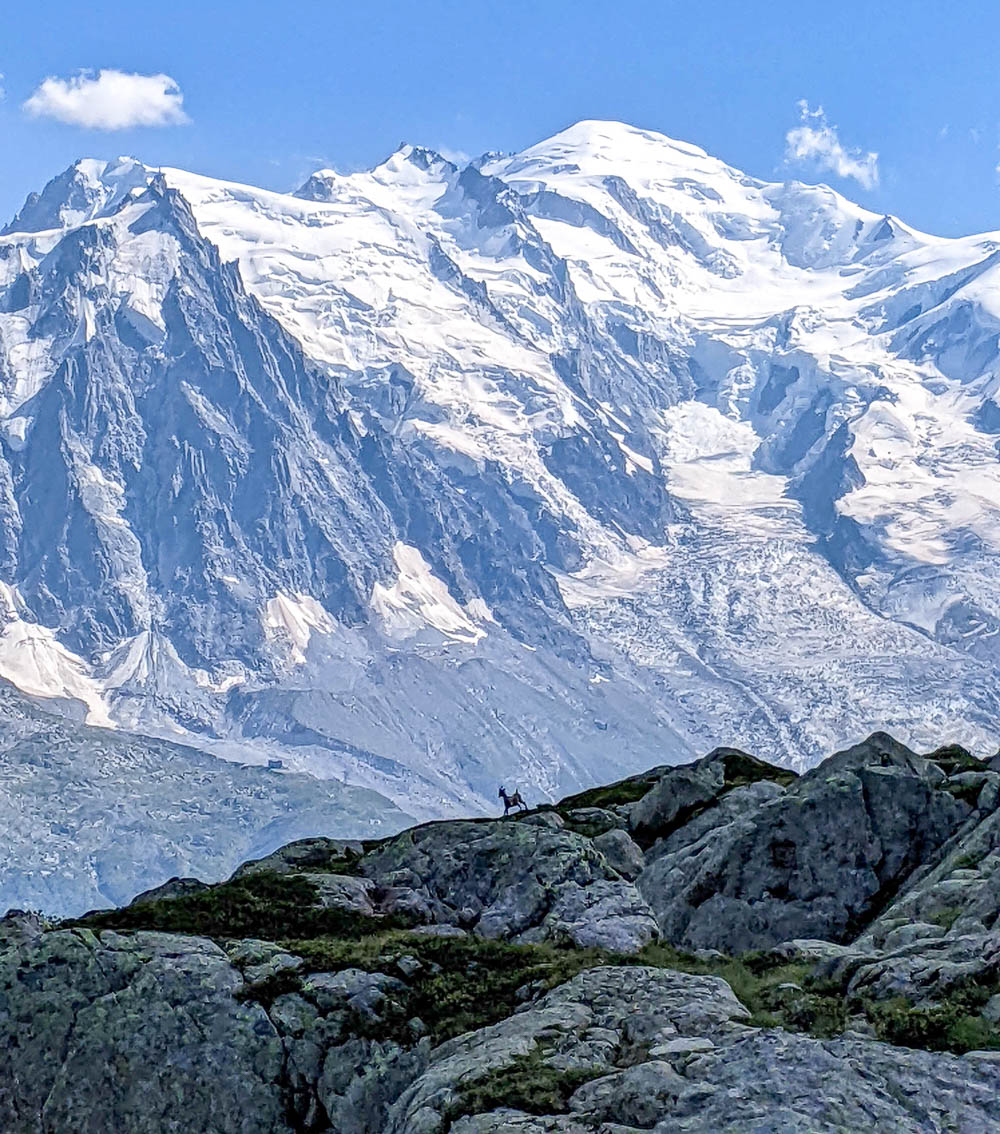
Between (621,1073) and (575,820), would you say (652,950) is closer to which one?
(621,1073)

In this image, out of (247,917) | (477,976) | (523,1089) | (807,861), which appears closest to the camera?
(523,1089)

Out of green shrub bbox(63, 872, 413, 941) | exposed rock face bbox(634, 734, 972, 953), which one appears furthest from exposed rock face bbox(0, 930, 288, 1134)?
exposed rock face bbox(634, 734, 972, 953)

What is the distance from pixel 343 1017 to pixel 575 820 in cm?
3794

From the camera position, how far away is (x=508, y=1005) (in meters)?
31.2

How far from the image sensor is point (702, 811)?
6297 cm

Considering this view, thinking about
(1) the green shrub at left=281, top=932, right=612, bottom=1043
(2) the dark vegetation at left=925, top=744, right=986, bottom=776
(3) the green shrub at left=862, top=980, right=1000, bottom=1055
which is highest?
(2) the dark vegetation at left=925, top=744, right=986, bottom=776

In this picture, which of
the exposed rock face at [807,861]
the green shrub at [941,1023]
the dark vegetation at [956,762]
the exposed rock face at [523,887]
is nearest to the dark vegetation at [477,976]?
the green shrub at [941,1023]

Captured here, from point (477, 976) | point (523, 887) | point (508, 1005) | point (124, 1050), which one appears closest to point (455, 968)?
point (477, 976)

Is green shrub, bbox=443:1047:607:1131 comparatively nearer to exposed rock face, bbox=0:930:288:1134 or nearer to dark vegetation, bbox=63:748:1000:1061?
dark vegetation, bbox=63:748:1000:1061

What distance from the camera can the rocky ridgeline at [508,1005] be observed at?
78.8 feet

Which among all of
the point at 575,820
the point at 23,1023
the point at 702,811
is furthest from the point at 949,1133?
the point at 575,820

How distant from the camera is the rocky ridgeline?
24016mm

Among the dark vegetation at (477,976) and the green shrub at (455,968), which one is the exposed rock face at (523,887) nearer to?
the dark vegetation at (477,976)

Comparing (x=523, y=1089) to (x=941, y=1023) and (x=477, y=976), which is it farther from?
(x=477, y=976)
